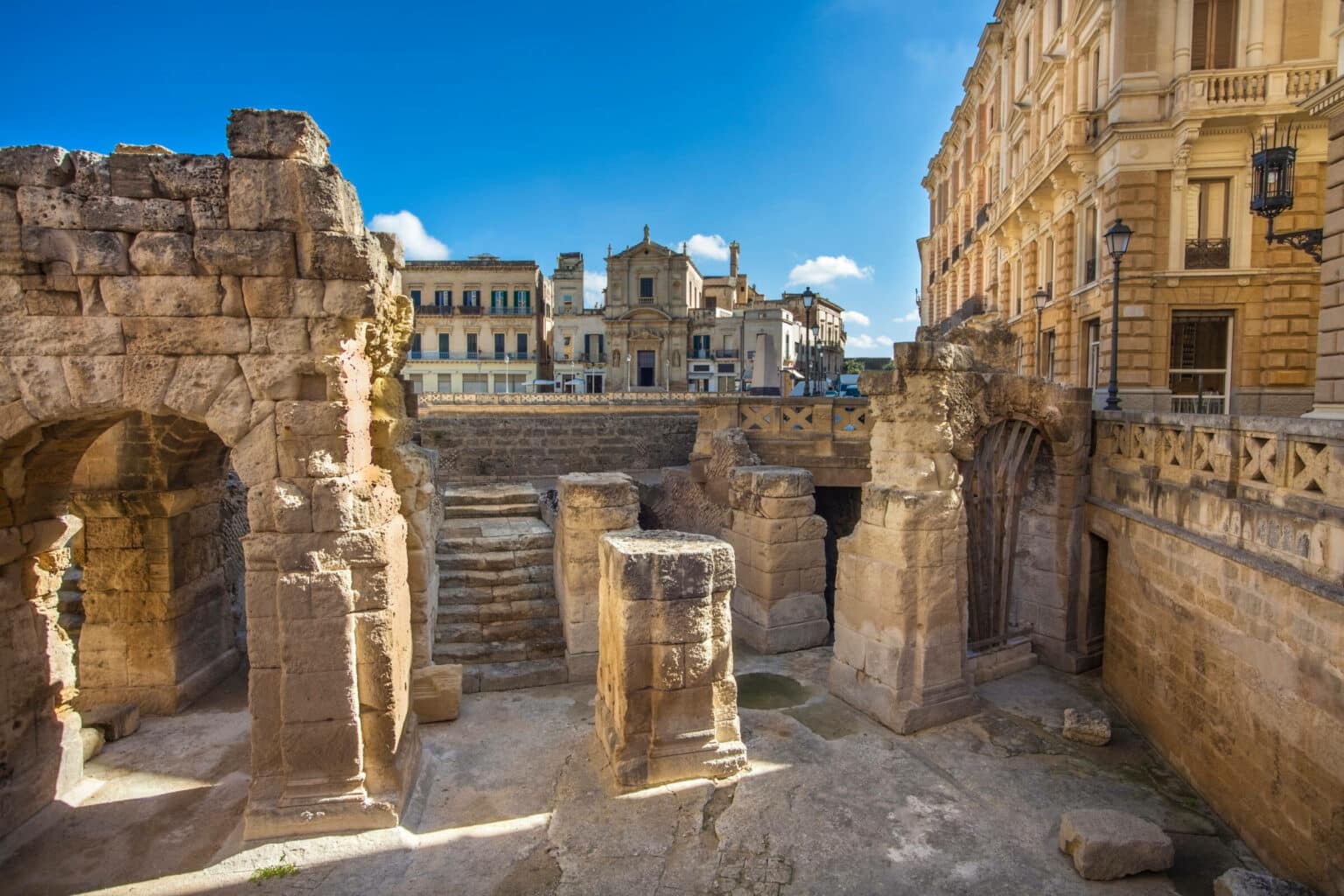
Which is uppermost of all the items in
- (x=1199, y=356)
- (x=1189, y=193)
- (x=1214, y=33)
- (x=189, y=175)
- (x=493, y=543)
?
(x=1214, y=33)

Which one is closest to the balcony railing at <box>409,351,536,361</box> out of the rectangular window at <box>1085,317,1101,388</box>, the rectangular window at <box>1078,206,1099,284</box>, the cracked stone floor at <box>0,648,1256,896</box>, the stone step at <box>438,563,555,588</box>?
the rectangular window at <box>1078,206,1099,284</box>

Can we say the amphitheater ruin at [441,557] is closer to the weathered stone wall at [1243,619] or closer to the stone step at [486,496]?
the weathered stone wall at [1243,619]

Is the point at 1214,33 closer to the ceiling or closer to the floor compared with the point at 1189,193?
closer to the ceiling

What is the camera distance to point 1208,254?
575 inches

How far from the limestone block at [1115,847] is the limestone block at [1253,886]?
39 centimetres

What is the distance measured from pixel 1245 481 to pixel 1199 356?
1161cm

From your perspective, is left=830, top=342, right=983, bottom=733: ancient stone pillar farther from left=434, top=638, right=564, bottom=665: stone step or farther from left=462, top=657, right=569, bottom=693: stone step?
left=434, top=638, right=564, bottom=665: stone step

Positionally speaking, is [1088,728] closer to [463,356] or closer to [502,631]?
[502,631]

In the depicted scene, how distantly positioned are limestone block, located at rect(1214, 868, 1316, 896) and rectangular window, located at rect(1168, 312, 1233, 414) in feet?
42.7

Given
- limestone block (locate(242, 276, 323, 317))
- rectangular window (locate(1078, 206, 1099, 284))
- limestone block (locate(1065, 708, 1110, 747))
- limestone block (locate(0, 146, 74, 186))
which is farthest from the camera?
rectangular window (locate(1078, 206, 1099, 284))

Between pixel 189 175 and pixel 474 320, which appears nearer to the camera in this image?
pixel 189 175

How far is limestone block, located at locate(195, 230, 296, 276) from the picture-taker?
448 centimetres

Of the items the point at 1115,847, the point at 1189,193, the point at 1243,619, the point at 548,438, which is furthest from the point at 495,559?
the point at 1189,193

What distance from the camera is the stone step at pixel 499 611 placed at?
8305 mm
